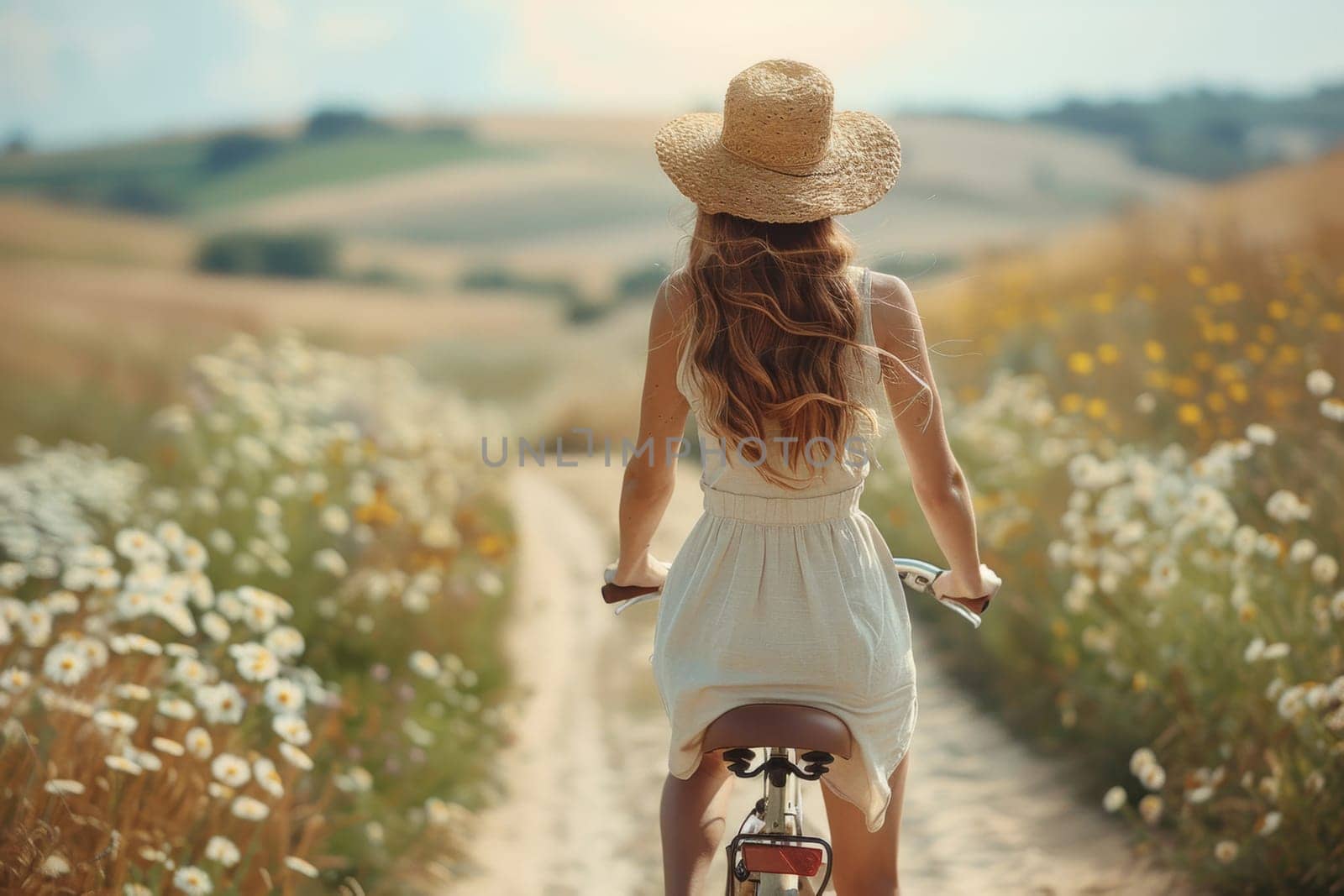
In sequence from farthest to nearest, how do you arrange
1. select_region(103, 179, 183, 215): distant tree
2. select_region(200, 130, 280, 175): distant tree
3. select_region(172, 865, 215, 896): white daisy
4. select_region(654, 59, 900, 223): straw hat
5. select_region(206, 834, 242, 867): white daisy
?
1. select_region(200, 130, 280, 175): distant tree
2. select_region(103, 179, 183, 215): distant tree
3. select_region(206, 834, 242, 867): white daisy
4. select_region(172, 865, 215, 896): white daisy
5. select_region(654, 59, 900, 223): straw hat

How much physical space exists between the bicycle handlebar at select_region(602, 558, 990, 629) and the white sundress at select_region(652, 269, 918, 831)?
0.20m

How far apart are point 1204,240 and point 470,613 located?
554 centimetres

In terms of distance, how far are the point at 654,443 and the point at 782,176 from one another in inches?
21.9

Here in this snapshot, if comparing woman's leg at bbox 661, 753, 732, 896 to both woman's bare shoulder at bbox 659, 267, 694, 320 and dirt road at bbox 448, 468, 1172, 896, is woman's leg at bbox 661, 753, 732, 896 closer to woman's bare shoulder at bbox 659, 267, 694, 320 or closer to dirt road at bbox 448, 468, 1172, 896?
woman's bare shoulder at bbox 659, 267, 694, 320

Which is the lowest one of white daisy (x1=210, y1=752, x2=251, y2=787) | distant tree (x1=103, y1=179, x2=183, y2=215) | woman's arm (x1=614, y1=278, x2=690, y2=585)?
distant tree (x1=103, y1=179, x2=183, y2=215)

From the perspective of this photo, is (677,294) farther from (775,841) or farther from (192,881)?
(192,881)

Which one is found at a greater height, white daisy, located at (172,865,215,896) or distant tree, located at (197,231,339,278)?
white daisy, located at (172,865,215,896)

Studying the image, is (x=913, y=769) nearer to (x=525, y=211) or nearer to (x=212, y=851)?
(x=212, y=851)

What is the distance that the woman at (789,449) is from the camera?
205 centimetres

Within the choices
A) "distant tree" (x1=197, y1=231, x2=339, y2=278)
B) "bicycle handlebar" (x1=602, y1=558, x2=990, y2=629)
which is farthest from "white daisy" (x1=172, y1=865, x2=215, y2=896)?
"distant tree" (x1=197, y1=231, x2=339, y2=278)

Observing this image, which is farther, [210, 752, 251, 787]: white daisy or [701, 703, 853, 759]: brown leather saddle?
[210, 752, 251, 787]: white daisy

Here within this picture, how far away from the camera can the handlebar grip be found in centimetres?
250

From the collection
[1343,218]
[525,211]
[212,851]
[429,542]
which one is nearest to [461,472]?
[429,542]

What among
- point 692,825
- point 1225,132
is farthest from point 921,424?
point 1225,132
